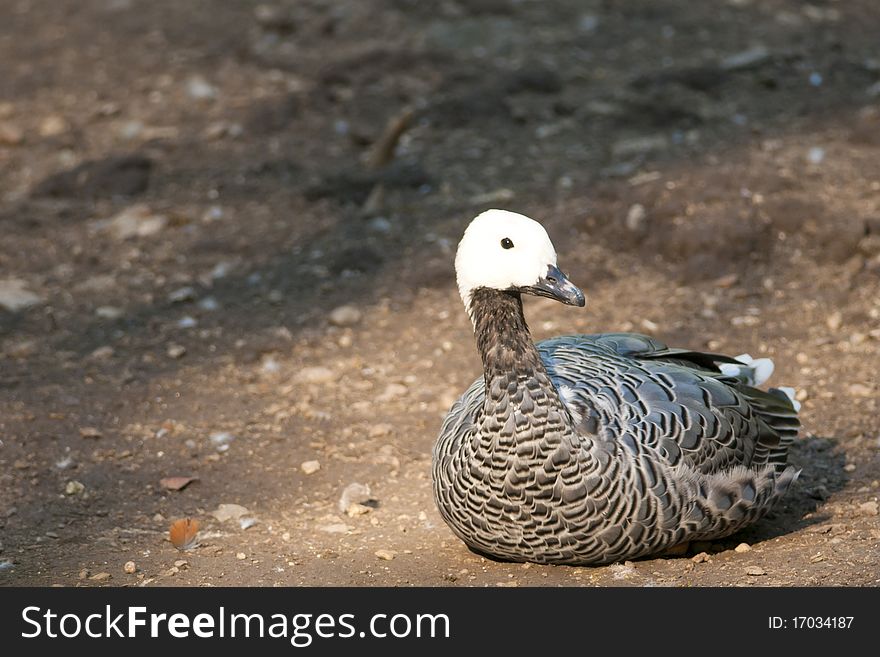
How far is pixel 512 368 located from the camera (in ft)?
15.0

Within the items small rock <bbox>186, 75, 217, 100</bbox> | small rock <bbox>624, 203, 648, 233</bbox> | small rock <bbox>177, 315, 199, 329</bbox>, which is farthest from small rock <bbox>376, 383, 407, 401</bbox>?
small rock <bbox>186, 75, 217, 100</bbox>

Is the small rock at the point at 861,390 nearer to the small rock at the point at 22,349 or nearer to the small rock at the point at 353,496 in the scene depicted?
the small rock at the point at 353,496

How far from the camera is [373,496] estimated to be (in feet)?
18.2

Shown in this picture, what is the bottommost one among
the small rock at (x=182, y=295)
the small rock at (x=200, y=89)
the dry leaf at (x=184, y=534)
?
the dry leaf at (x=184, y=534)

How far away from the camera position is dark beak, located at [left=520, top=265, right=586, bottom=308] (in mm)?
4449

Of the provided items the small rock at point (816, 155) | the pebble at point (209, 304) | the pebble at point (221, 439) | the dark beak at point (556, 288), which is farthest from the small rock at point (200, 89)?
the dark beak at point (556, 288)

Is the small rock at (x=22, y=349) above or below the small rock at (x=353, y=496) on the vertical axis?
above

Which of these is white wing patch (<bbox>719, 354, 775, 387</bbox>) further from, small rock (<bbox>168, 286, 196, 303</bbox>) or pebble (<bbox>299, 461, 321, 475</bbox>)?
small rock (<bbox>168, 286, 196, 303</bbox>)

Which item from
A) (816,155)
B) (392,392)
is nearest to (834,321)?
(816,155)

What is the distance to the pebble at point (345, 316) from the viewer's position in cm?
717

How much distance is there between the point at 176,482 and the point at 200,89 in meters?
5.11

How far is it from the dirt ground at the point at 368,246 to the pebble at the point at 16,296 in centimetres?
2
